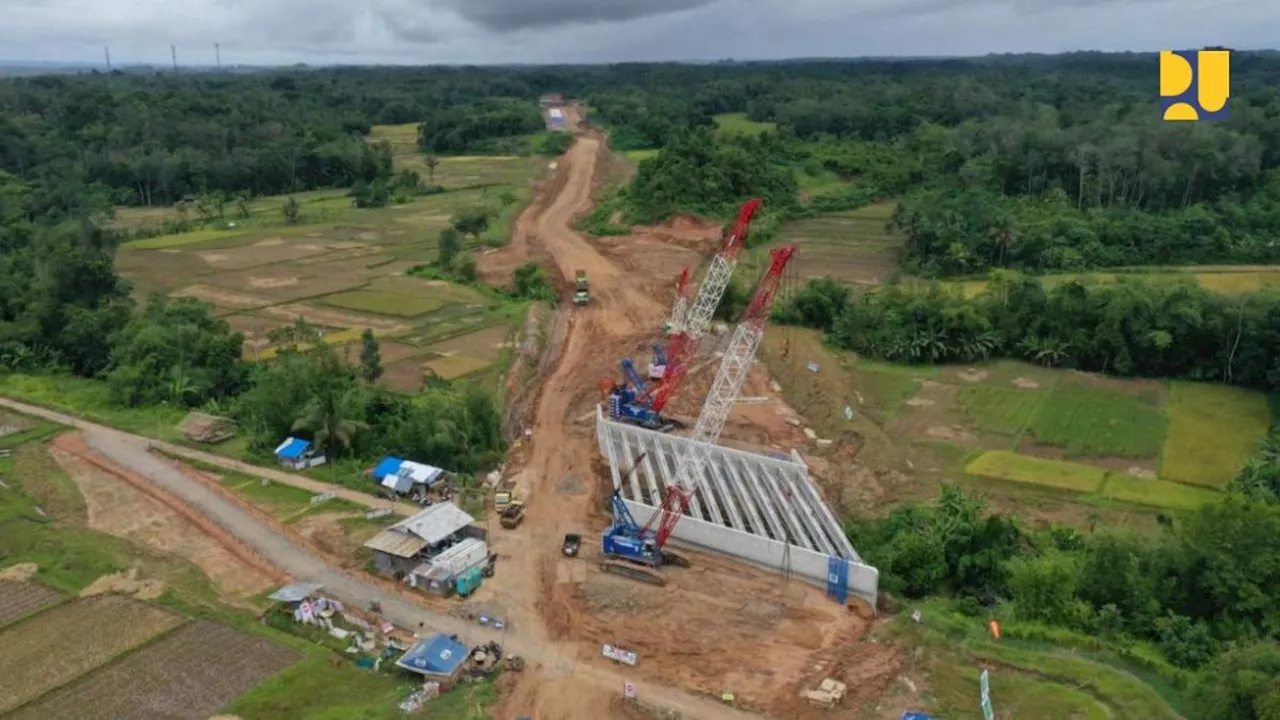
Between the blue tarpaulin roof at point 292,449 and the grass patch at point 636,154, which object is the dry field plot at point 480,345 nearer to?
the blue tarpaulin roof at point 292,449

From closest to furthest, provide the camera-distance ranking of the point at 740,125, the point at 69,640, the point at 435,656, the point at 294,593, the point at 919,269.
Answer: the point at 435,656, the point at 69,640, the point at 294,593, the point at 919,269, the point at 740,125

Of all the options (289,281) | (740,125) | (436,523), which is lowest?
(436,523)

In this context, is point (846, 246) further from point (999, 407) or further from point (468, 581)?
point (468, 581)

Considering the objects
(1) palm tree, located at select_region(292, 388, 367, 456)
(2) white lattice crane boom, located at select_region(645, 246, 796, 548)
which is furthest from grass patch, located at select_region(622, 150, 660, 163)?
(1) palm tree, located at select_region(292, 388, 367, 456)

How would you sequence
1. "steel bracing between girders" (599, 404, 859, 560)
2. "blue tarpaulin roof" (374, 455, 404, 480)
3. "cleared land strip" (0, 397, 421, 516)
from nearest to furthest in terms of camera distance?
"steel bracing between girders" (599, 404, 859, 560) < "cleared land strip" (0, 397, 421, 516) < "blue tarpaulin roof" (374, 455, 404, 480)

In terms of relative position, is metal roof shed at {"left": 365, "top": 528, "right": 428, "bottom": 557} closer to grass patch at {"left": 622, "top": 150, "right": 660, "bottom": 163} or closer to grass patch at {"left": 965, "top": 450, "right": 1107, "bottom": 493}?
grass patch at {"left": 965, "top": 450, "right": 1107, "bottom": 493}

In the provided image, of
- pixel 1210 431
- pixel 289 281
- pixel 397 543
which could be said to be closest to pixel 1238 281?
pixel 1210 431

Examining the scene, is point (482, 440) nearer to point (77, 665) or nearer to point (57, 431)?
point (77, 665)
